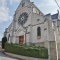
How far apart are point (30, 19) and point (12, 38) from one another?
6179 mm

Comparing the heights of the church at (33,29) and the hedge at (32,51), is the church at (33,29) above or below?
above

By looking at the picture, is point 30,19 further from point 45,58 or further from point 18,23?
point 45,58

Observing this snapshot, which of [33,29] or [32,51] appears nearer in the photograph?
[32,51]

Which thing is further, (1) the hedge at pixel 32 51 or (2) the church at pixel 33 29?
(2) the church at pixel 33 29

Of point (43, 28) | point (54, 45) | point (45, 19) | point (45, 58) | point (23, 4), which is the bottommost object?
point (45, 58)

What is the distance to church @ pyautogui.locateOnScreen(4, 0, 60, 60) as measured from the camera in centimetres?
2285

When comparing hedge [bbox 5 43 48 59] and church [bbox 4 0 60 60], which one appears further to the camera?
church [bbox 4 0 60 60]

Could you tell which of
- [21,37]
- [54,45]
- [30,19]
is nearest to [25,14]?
[30,19]

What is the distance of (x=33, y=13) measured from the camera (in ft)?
90.9

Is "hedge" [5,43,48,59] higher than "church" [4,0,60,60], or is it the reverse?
"church" [4,0,60,60]

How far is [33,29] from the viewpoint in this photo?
87.2 ft

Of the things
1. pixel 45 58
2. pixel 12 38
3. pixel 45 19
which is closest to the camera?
pixel 45 58

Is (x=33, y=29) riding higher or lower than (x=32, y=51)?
higher

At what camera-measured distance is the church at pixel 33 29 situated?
2285 cm
